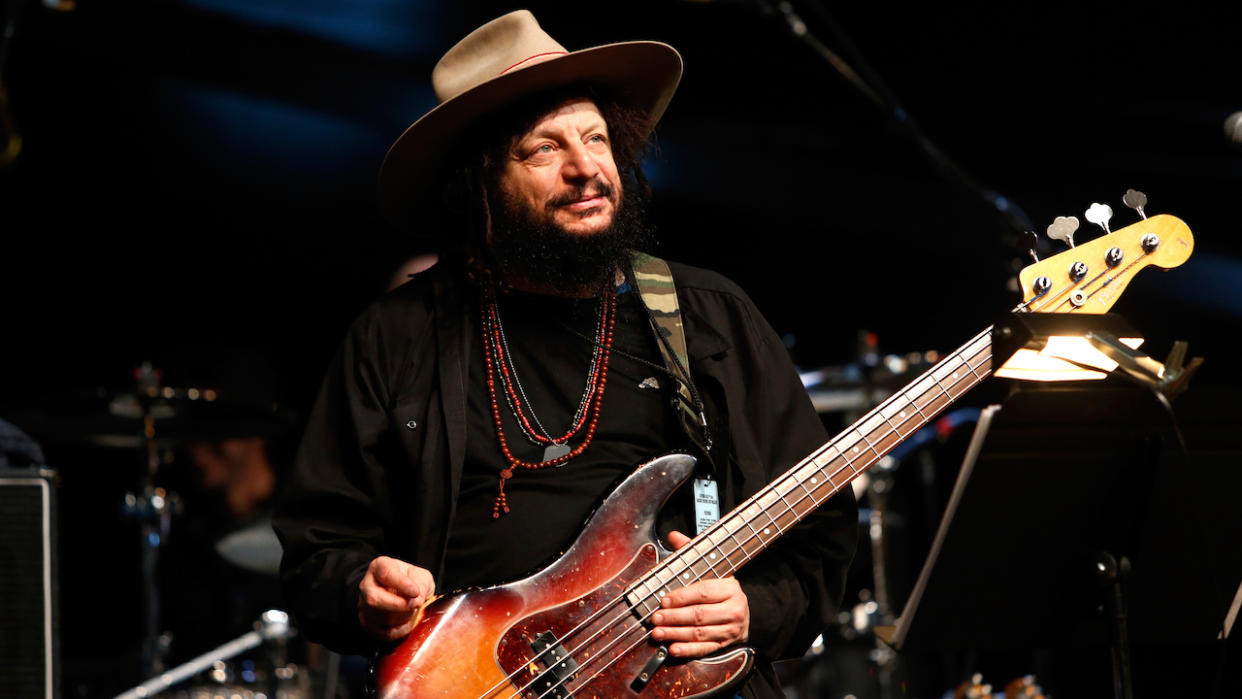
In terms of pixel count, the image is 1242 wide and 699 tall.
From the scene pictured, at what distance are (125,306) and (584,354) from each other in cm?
459

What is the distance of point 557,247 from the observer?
2887 millimetres

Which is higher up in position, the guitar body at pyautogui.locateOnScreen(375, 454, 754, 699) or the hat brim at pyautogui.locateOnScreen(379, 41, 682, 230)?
the hat brim at pyautogui.locateOnScreen(379, 41, 682, 230)

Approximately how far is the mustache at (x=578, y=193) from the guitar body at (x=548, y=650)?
0.84 m

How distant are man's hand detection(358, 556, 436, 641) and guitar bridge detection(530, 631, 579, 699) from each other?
24cm

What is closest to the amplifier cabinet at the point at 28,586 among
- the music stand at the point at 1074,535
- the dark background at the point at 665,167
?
the music stand at the point at 1074,535

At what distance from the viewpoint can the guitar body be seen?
7.95 feet

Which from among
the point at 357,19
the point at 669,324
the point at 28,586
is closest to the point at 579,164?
the point at 669,324

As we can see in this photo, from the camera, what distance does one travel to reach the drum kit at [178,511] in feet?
16.6

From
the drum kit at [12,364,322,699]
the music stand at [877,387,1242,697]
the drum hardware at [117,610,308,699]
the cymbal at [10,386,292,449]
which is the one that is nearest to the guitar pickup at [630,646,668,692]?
the music stand at [877,387,1242,697]

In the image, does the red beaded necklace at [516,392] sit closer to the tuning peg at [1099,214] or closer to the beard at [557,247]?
the beard at [557,247]

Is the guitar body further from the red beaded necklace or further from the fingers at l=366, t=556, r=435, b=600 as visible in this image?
the red beaded necklace

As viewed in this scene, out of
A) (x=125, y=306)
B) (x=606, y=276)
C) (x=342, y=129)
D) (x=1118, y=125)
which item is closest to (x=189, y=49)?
(x=342, y=129)

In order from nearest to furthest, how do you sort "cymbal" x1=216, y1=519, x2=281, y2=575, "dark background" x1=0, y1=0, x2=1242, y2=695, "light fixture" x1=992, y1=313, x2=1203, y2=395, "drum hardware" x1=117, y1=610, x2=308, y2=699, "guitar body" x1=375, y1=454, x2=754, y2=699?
"light fixture" x1=992, y1=313, x2=1203, y2=395 → "guitar body" x1=375, y1=454, x2=754, y2=699 → "cymbal" x1=216, y1=519, x2=281, y2=575 → "drum hardware" x1=117, y1=610, x2=308, y2=699 → "dark background" x1=0, y1=0, x2=1242, y2=695

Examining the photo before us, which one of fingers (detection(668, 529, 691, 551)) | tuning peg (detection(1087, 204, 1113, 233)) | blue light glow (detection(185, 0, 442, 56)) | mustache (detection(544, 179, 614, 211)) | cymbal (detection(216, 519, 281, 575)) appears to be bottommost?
cymbal (detection(216, 519, 281, 575))
